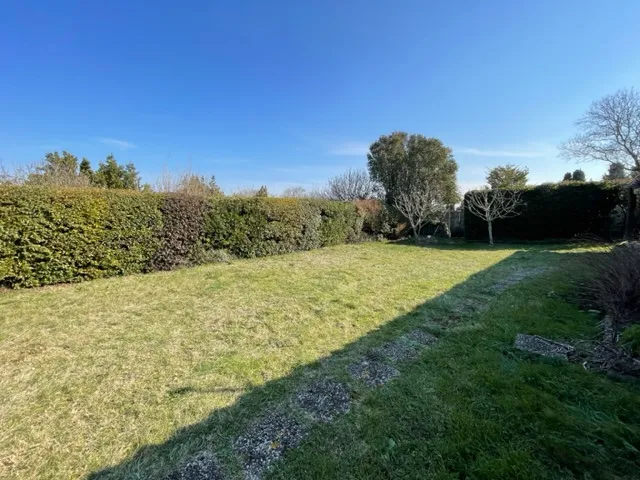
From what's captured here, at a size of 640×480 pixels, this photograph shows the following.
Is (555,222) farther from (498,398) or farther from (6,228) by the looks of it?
(6,228)

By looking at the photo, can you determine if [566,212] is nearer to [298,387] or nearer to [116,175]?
[298,387]

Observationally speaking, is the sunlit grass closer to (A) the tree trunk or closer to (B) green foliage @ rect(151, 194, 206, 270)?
(B) green foliage @ rect(151, 194, 206, 270)

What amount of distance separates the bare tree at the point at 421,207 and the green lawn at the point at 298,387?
9.51 meters

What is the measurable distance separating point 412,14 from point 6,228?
10129 mm

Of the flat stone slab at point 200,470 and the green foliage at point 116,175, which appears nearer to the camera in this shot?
the flat stone slab at point 200,470

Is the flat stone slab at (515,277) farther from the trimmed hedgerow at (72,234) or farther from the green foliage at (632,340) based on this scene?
the trimmed hedgerow at (72,234)

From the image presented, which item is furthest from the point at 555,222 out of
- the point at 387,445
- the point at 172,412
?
the point at 172,412

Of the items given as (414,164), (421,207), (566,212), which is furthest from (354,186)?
(566,212)

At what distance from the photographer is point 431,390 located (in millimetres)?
2477

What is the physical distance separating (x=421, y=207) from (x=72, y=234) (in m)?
13.8

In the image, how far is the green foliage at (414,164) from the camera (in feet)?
63.0

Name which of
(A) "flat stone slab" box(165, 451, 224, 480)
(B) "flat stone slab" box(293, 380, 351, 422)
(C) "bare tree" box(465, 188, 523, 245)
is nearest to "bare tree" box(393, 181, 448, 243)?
(C) "bare tree" box(465, 188, 523, 245)

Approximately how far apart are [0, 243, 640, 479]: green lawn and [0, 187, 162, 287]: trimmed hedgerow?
2.21 feet

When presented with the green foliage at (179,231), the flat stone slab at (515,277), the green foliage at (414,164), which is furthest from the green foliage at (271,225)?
the green foliage at (414,164)
